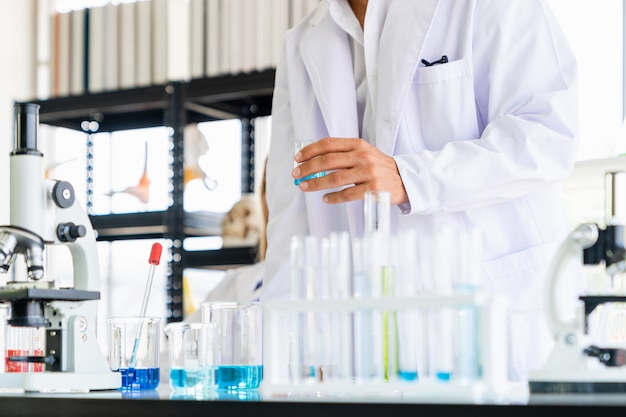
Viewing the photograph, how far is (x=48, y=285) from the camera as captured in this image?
1460 millimetres

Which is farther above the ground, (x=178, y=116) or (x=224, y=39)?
(x=224, y=39)

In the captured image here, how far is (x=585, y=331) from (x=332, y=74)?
2.93ft

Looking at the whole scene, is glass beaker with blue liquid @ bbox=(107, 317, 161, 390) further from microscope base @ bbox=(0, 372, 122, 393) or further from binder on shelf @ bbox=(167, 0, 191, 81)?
binder on shelf @ bbox=(167, 0, 191, 81)

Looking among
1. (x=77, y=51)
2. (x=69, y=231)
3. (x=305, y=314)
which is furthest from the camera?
(x=77, y=51)

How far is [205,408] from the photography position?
44.1 inches

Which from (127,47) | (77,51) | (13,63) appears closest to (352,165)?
(127,47)

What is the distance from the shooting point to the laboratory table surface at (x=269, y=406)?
938 mm

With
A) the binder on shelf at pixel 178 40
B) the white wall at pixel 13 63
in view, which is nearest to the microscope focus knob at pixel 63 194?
the binder on shelf at pixel 178 40

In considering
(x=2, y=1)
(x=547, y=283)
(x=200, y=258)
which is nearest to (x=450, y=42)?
(x=547, y=283)

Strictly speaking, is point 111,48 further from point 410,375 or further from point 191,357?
point 410,375

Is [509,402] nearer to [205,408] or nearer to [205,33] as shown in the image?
[205,408]

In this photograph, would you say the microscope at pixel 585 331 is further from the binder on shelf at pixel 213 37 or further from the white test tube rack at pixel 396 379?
the binder on shelf at pixel 213 37

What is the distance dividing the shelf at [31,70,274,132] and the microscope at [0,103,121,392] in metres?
1.82

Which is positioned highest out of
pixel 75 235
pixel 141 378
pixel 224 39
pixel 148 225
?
pixel 224 39
